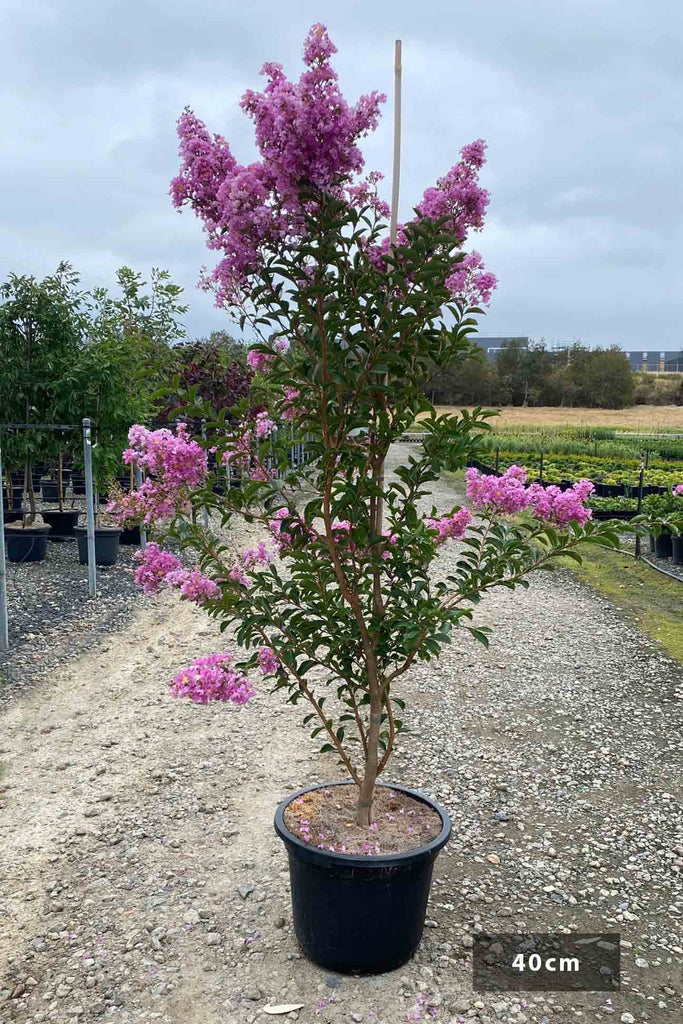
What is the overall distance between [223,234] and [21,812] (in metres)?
2.87

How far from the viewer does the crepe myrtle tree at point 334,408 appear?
2.07 meters

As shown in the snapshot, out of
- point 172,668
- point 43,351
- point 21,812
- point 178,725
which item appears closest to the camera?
point 21,812

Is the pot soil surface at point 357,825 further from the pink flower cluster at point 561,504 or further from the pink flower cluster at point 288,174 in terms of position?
the pink flower cluster at point 288,174

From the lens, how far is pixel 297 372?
88.7 inches

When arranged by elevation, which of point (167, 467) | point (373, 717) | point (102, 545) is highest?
point (167, 467)

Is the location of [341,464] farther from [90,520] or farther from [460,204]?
[90,520]

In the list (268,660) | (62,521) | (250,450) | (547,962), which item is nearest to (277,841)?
(268,660)

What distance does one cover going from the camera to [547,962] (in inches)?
110

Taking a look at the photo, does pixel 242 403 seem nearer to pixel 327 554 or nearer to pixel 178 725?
pixel 327 554

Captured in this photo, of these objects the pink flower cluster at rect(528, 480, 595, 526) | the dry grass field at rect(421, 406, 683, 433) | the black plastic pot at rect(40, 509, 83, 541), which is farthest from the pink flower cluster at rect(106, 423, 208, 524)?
the dry grass field at rect(421, 406, 683, 433)

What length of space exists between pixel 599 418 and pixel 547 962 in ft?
151

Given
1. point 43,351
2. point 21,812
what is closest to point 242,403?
point 21,812

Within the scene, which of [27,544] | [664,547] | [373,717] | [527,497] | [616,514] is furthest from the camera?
[616,514]

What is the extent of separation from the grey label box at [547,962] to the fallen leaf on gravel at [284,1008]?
571 mm
